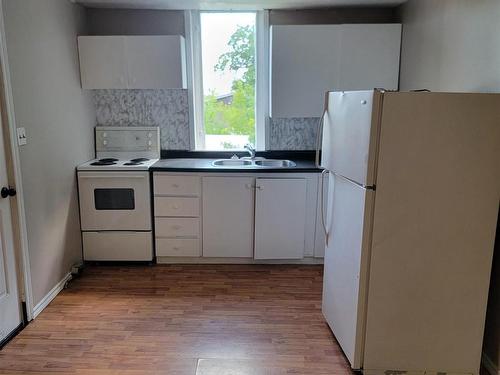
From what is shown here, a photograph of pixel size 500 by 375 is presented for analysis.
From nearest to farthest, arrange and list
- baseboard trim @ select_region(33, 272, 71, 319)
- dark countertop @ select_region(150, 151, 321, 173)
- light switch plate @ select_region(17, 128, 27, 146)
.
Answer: light switch plate @ select_region(17, 128, 27, 146)
baseboard trim @ select_region(33, 272, 71, 319)
dark countertop @ select_region(150, 151, 321, 173)

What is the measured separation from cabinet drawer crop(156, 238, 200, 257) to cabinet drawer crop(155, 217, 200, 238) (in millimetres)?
46

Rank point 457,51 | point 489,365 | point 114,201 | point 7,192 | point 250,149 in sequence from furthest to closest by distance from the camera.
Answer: point 250,149 → point 114,201 → point 457,51 → point 7,192 → point 489,365

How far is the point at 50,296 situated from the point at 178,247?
3.53ft

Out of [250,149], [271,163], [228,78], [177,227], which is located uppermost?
[228,78]

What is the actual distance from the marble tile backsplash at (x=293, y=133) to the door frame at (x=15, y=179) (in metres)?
2.22

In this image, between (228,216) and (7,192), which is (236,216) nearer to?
(228,216)

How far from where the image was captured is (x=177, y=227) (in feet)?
11.7

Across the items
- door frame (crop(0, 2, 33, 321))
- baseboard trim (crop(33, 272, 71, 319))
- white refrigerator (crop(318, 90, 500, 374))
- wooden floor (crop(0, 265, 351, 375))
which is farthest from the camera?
baseboard trim (crop(33, 272, 71, 319))

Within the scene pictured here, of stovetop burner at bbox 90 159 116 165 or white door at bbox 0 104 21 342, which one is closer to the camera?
white door at bbox 0 104 21 342

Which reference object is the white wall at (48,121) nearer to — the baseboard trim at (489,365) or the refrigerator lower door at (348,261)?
the refrigerator lower door at (348,261)

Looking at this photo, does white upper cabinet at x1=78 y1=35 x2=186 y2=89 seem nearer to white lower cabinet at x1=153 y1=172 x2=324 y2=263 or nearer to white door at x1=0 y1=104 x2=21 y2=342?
white lower cabinet at x1=153 y1=172 x2=324 y2=263

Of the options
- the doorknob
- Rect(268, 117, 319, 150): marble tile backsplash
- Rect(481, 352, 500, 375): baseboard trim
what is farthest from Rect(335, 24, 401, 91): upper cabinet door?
the doorknob

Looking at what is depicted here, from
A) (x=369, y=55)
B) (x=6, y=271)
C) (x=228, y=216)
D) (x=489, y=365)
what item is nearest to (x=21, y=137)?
(x=6, y=271)

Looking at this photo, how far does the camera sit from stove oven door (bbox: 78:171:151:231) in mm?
3455
